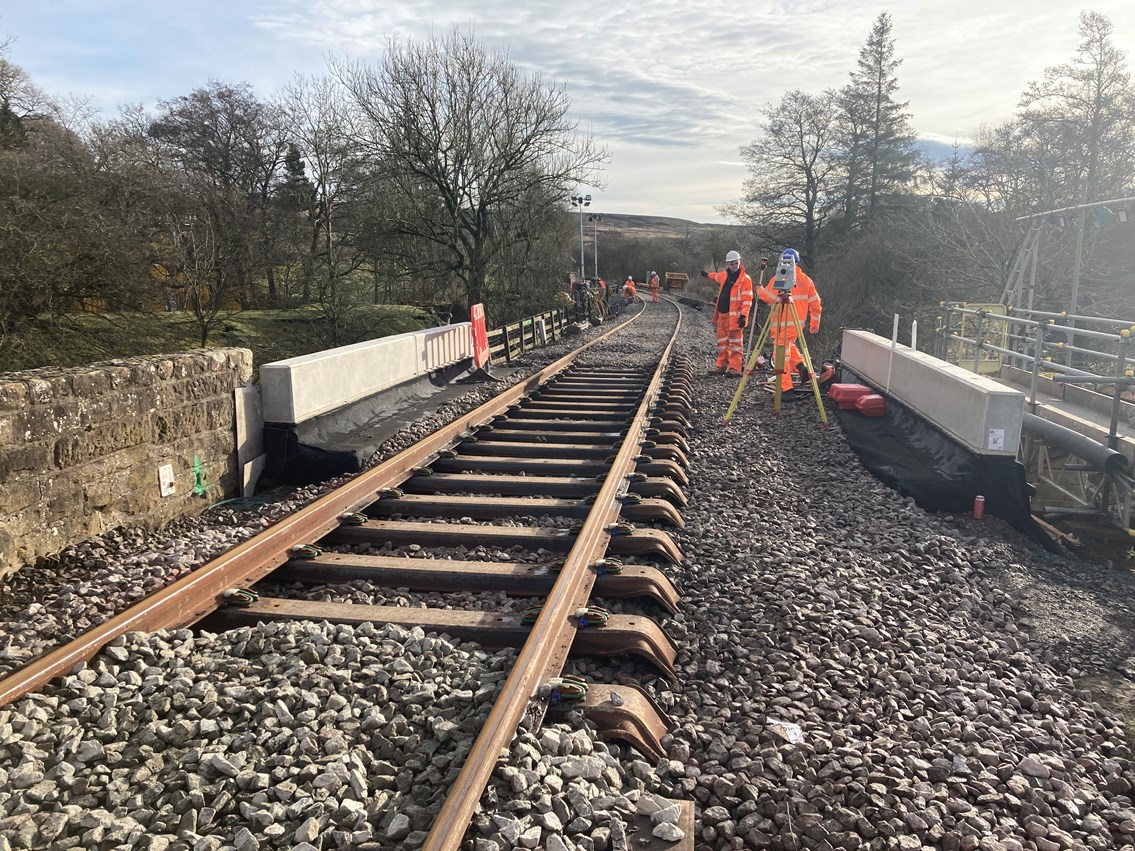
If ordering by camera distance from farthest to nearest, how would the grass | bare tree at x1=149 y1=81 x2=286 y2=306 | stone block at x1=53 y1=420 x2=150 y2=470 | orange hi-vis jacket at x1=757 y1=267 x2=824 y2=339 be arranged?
1. bare tree at x1=149 y1=81 x2=286 y2=306
2. the grass
3. orange hi-vis jacket at x1=757 y1=267 x2=824 y2=339
4. stone block at x1=53 y1=420 x2=150 y2=470

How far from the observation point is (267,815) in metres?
2.33

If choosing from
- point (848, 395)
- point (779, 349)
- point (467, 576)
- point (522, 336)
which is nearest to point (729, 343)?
point (779, 349)

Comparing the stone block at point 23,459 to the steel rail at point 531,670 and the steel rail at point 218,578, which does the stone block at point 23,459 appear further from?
the steel rail at point 531,670

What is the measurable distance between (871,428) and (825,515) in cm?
321

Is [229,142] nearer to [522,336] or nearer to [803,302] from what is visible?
[522,336]

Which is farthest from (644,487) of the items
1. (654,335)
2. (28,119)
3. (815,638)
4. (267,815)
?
(28,119)

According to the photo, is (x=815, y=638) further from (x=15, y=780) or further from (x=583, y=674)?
(x=15, y=780)

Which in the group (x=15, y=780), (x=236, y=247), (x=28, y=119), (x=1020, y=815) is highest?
(x=28, y=119)

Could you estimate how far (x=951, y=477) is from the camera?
6.60m

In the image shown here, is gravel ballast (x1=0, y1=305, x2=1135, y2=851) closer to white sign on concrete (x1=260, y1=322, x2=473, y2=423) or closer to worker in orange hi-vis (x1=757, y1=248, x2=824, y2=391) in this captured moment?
white sign on concrete (x1=260, y1=322, x2=473, y2=423)

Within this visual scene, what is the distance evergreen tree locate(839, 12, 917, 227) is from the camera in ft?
137

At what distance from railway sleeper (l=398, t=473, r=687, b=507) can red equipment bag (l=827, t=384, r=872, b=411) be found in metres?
4.43

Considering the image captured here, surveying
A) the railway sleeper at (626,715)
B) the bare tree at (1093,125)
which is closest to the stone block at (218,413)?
the railway sleeper at (626,715)

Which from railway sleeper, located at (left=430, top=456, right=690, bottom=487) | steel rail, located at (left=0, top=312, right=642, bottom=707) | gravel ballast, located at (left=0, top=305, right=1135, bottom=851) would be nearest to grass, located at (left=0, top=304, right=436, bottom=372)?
railway sleeper, located at (left=430, top=456, right=690, bottom=487)
